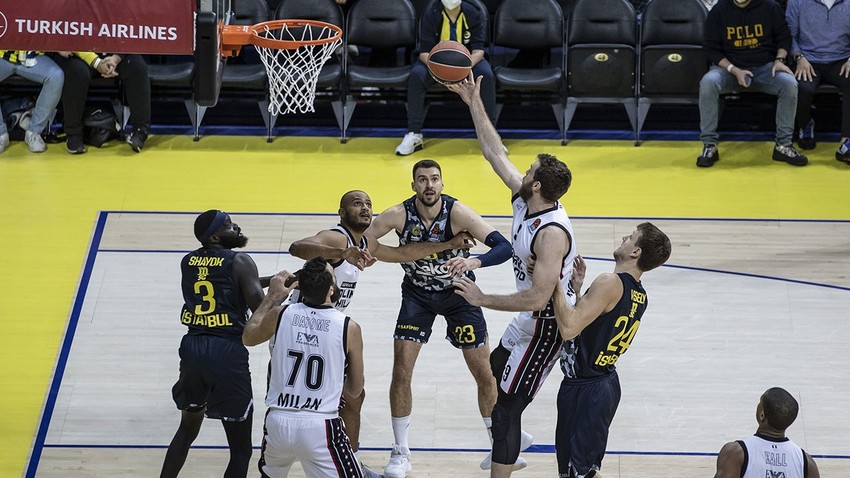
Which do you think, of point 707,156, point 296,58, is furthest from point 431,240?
point 707,156

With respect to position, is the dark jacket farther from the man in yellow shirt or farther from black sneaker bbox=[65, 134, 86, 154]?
the man in yellow shirt

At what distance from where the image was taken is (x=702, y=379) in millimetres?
8867

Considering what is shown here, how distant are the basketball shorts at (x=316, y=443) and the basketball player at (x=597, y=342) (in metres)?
1.25

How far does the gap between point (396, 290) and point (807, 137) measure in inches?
189

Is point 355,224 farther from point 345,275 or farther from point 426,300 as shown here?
point 426,300

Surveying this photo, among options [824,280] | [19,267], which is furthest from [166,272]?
[824,280]

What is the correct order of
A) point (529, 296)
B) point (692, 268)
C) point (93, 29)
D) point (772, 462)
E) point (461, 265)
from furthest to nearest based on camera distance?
point (692, 268) < point (93, 29) < point (461, 265) < point (529, 296) < point (772, 462)

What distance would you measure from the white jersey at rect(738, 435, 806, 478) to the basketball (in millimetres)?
3500

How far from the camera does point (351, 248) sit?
738 cm

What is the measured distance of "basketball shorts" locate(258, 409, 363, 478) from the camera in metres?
6.42

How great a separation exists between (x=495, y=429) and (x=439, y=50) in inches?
114

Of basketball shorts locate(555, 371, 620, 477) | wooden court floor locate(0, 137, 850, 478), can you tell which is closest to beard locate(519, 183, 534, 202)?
basketball shorts locate(555, 371, 620, 477)

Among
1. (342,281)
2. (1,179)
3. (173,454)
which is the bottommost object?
(1,179)

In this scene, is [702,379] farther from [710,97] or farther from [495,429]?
[710,97]
